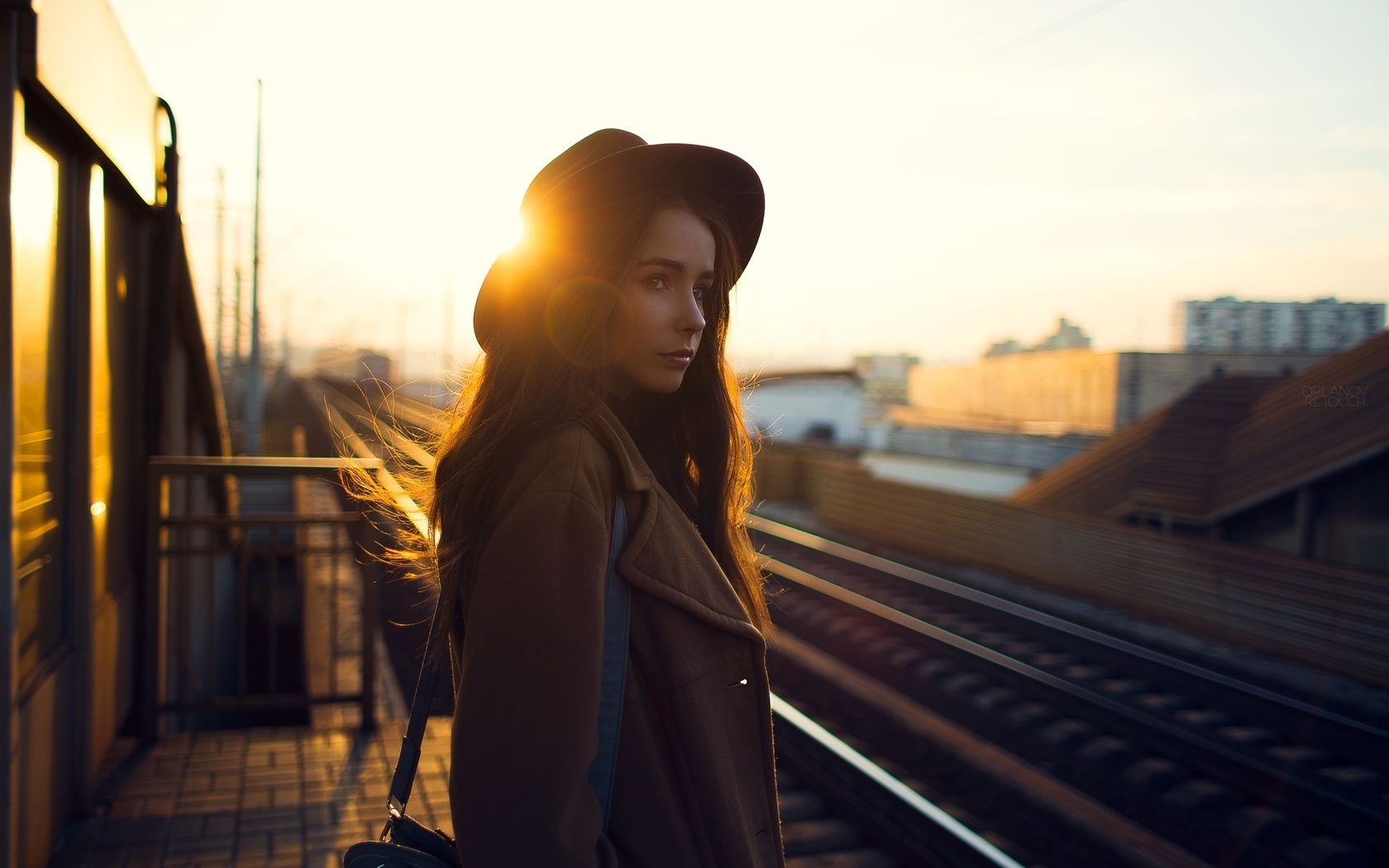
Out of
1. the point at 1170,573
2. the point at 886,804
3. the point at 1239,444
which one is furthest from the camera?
the point at 1239,444

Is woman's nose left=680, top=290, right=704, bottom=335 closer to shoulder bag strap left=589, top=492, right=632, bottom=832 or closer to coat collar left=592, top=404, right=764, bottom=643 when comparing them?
coat collar left=592, top=404, right=764, bottom=643

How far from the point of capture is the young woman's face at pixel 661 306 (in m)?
1.59

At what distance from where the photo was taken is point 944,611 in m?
10.2

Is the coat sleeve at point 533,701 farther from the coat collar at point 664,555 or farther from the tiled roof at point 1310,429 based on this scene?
the tiled roof at point 1310,429

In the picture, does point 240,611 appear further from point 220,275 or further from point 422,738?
point 220,275

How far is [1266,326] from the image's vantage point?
1395 centimetres

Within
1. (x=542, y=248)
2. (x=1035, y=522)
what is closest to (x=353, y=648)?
(x=542, y=248)

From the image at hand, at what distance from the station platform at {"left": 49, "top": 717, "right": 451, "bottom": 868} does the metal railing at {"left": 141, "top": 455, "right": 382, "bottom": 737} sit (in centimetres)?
22

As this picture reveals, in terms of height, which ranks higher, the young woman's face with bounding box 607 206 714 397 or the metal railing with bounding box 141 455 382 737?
the young woman's face with bounding box 607 206 714 397

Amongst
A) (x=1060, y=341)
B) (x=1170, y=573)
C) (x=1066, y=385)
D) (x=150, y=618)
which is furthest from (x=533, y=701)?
(x=1060, y=341)

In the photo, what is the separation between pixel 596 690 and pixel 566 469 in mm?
298

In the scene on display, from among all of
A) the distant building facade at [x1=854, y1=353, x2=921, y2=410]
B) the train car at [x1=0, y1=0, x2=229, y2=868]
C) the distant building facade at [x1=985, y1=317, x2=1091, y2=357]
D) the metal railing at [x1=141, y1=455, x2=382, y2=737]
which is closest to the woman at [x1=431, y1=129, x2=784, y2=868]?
the metal railing at [x1=141, y1=455, x2=382, y2=737]

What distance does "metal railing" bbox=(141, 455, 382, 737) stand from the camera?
454cm

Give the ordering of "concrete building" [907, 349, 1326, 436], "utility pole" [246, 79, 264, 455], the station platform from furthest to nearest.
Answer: "utility pole" [246, 79, 264, 455] → "concrete building" [907, 349, 1326, 436] → the station platform
